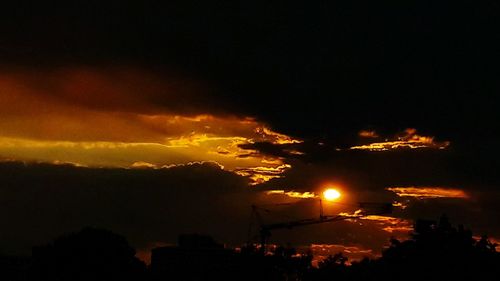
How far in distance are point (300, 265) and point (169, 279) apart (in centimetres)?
2548

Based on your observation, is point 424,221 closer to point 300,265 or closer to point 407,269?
point 407,269

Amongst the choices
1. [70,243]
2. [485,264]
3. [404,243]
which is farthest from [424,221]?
[70,243]

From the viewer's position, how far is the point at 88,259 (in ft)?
416

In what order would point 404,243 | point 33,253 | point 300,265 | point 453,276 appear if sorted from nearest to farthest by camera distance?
point 453,276 → point 404,243 → point 33,253 → point 300,265

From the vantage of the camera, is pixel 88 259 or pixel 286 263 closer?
pixel 88 259

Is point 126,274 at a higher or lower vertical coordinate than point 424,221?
lower

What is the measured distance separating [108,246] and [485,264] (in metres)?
66.5

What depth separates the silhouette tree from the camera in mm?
124062

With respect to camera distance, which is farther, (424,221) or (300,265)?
(300,265)

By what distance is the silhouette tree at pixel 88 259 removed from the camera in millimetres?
124062

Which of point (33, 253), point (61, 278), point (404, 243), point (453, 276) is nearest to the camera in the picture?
point (453, 276)

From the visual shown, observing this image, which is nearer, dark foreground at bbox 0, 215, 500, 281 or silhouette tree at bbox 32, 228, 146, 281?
dark foreground at bbox 0, 215, 500, 281

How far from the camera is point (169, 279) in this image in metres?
166

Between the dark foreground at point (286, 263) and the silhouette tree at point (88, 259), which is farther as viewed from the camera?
the silhouette tree at point (88, 259)
